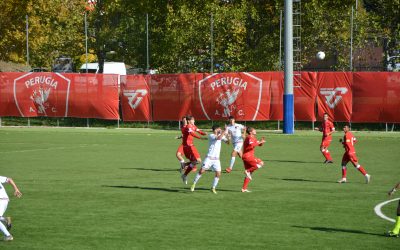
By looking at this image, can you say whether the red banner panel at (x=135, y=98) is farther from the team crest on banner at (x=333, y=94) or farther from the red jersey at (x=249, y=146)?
the red jersey at (x=249, y=146)

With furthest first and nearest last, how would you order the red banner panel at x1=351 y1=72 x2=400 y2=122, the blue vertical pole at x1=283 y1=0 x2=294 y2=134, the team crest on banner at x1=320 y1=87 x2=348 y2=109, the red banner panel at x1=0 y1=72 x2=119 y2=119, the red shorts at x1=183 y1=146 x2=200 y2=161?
the red banner panel at x1=0 y1=72 x2=119 y2=119
the team crest on banner at x1=320 y1=87 x2=348 y2=109
the red banner panel at x1=351 y1=72 x2=400 y2=122
the blue vertical pole at x1=283 y1=0 x2=294 y2=134
the red shorts at x1=183 y1=146 x2=200 y2=161

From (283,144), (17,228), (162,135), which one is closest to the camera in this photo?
(17,228)

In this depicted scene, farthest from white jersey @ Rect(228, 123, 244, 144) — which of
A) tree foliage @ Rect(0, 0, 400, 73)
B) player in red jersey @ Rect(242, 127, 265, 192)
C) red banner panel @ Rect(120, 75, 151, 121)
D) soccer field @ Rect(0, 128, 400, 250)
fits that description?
tree foliage @ Rect(0, 0, 400, 73)

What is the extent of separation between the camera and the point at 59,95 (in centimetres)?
5612

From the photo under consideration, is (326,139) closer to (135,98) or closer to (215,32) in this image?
(135,98)

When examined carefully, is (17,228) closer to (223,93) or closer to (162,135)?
(162,135)

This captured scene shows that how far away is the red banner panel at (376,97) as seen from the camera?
47875 mm

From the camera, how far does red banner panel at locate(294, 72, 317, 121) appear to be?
49.9 meters

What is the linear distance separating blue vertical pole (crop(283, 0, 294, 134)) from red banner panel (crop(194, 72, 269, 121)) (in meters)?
2.59

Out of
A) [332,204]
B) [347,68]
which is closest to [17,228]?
[332,204]

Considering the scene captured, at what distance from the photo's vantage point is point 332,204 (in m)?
21.8

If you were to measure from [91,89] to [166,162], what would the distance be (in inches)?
907

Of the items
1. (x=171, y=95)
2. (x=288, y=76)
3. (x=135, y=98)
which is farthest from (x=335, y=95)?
(x=135, y=98)

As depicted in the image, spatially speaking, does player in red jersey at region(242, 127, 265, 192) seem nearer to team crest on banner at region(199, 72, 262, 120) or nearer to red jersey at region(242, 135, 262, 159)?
red jersey at region(242, 135, 262, 159)
